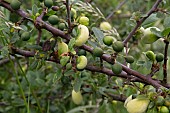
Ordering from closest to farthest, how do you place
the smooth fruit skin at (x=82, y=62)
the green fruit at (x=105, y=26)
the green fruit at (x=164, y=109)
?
1. the green fruit at (x=164, y=109)
2. the smooth fruit skin at (x=82, y=62)
3. the green fruit at (x=105, y=26)

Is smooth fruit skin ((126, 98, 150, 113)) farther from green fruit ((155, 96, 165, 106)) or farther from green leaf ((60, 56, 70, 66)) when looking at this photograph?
green leaf ((60, 56, 70, 66))

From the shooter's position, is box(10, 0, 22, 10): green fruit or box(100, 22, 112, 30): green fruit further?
box(100, 22, 112, 30): green fruit

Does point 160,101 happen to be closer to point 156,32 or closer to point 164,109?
point 164,109

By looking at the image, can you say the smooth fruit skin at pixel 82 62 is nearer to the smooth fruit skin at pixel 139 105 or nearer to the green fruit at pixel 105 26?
the smooth fruit skin at pixel 139 105

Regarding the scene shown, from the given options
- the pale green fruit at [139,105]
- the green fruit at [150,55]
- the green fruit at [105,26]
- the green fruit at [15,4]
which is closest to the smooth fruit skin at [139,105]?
the pale green fruit at [139,105]

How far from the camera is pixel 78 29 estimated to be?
2.93 ft

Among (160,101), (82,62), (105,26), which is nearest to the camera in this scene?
(160,101)

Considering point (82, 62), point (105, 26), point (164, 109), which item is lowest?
point (164, 109)

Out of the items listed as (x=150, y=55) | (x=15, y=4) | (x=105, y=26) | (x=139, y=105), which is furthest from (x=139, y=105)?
(x=105, y=26)

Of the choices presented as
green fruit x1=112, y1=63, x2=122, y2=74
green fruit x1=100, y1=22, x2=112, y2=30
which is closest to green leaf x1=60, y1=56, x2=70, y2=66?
green fruit x1=112, y1=63, x2=122, y2=74

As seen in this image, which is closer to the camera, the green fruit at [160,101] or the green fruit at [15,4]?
the green fruit at [160,101]

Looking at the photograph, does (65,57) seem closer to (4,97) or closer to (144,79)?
(144,79)

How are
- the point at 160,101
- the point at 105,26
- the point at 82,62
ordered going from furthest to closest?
the point at 105,26 < the point at 82,62 < the point at 160,101

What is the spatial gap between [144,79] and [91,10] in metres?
0.37
